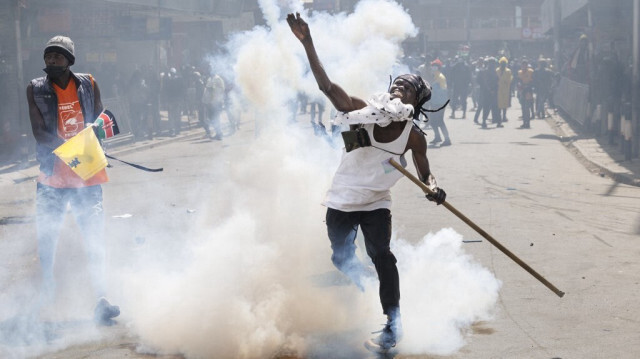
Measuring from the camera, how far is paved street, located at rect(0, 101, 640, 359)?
481cm

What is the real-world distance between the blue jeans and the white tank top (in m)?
1.64

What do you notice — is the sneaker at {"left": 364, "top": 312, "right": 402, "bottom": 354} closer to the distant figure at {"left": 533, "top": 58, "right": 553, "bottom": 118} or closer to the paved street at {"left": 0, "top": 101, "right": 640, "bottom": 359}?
the paved street at {"left": 0, "top": 101, "right": 640, "bottom": 359}

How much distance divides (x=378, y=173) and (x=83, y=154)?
1.81 m

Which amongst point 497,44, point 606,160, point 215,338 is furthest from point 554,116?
point 497,44

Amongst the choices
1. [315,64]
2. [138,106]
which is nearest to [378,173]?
[315,64]

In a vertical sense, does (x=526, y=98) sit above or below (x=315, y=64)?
below

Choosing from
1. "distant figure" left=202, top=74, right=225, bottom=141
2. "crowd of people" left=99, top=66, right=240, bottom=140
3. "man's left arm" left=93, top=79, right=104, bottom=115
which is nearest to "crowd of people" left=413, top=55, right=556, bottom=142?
"distant figure" left=202, top=74, right=225, bottom=141

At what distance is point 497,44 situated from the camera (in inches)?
2970

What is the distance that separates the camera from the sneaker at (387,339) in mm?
4574

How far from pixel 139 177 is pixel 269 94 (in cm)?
712

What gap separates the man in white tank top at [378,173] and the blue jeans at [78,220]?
1557mm

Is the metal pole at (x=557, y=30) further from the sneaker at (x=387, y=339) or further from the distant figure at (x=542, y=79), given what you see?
the sneaker at (x=387, y=339)

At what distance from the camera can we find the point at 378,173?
464cm

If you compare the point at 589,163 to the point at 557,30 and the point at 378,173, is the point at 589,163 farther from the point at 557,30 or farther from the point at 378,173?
the point at 557,30
